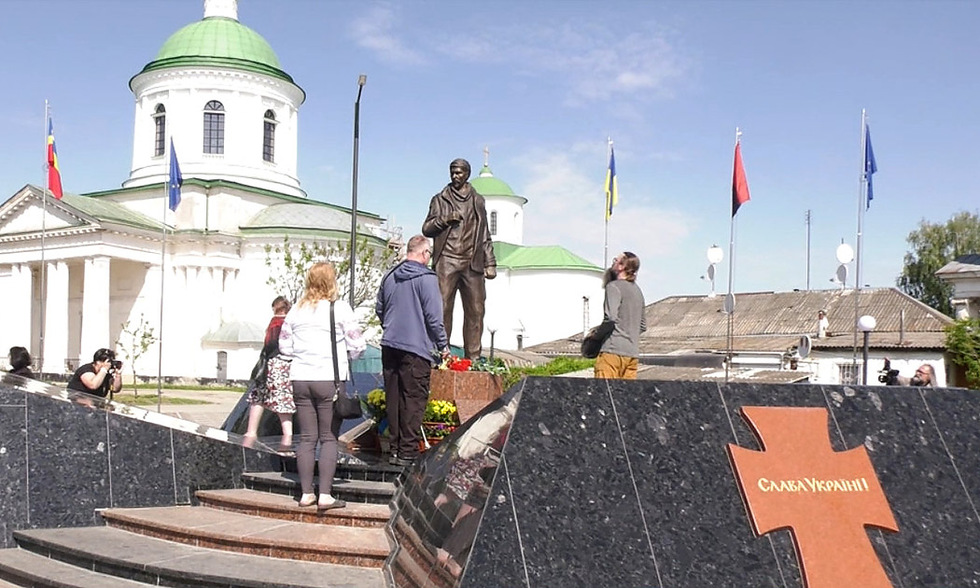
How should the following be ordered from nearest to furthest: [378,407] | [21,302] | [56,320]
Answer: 1. [378,407]
2. [56,320]
3. [21,302]

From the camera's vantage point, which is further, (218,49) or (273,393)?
(218,49)

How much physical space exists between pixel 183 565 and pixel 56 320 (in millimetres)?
43966

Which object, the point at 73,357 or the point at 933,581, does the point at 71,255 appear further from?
the point at 933,581

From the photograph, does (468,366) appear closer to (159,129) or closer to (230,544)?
(230,544)

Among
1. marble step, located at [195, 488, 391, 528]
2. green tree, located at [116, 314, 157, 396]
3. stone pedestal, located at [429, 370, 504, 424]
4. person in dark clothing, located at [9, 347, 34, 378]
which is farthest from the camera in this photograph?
green tree, located at [116, 314, 157, 396]

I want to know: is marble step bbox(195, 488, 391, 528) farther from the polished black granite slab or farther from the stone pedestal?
the stone pedestal

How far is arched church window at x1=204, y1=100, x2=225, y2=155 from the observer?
46594 mm

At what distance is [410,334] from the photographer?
671cm

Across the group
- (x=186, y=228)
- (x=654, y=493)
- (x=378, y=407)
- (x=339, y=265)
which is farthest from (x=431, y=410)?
(x=186, y=228)

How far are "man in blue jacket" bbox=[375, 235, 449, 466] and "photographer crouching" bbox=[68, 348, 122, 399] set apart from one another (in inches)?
125

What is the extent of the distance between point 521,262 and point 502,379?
56.3 m

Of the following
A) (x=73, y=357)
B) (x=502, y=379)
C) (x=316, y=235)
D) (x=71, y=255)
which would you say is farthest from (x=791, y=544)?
(x=73, y=357)

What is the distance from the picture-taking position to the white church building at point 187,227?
142ft

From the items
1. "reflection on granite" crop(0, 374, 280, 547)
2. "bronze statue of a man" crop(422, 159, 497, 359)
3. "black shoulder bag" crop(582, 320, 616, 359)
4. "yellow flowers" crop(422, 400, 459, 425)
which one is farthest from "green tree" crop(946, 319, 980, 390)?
"reflection on granite" crop(0, 374, 280, 547)
